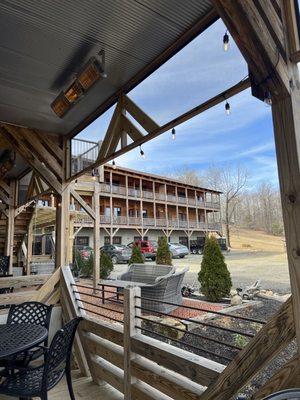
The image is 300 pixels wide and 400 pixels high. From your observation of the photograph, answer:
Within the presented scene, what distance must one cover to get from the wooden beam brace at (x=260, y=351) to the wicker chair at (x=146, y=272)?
5569 millimetres

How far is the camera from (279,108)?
146 centimetres

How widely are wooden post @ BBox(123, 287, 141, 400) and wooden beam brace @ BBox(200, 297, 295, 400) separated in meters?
1.05

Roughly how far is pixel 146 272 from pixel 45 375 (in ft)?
19.7

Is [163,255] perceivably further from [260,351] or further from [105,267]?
[260,351]

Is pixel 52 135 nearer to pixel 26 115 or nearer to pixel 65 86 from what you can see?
pixel 26 115

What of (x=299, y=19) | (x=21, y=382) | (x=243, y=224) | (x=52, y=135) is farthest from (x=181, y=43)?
(x=243, y=224)

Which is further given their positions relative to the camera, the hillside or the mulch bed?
the hillside

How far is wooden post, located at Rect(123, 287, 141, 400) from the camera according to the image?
2.50 metres

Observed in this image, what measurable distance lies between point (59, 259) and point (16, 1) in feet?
10.1

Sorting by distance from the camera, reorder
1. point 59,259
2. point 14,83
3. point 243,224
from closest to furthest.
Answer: point 14,83, point 59,259, point 243,224

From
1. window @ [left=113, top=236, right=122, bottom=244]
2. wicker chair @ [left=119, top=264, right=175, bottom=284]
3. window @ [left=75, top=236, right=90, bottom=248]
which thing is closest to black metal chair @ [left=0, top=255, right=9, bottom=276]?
wicker chair @ [left=119, top=264, right=175, bottom=284]

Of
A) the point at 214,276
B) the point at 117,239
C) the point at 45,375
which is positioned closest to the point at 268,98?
the point at 45,375

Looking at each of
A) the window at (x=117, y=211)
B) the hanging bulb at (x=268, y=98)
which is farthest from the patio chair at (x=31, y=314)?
the window at (x=117, y=211)

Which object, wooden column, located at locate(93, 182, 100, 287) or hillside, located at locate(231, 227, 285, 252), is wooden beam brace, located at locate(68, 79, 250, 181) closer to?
wooden column, located at locate(93, 182, 100, 287)
